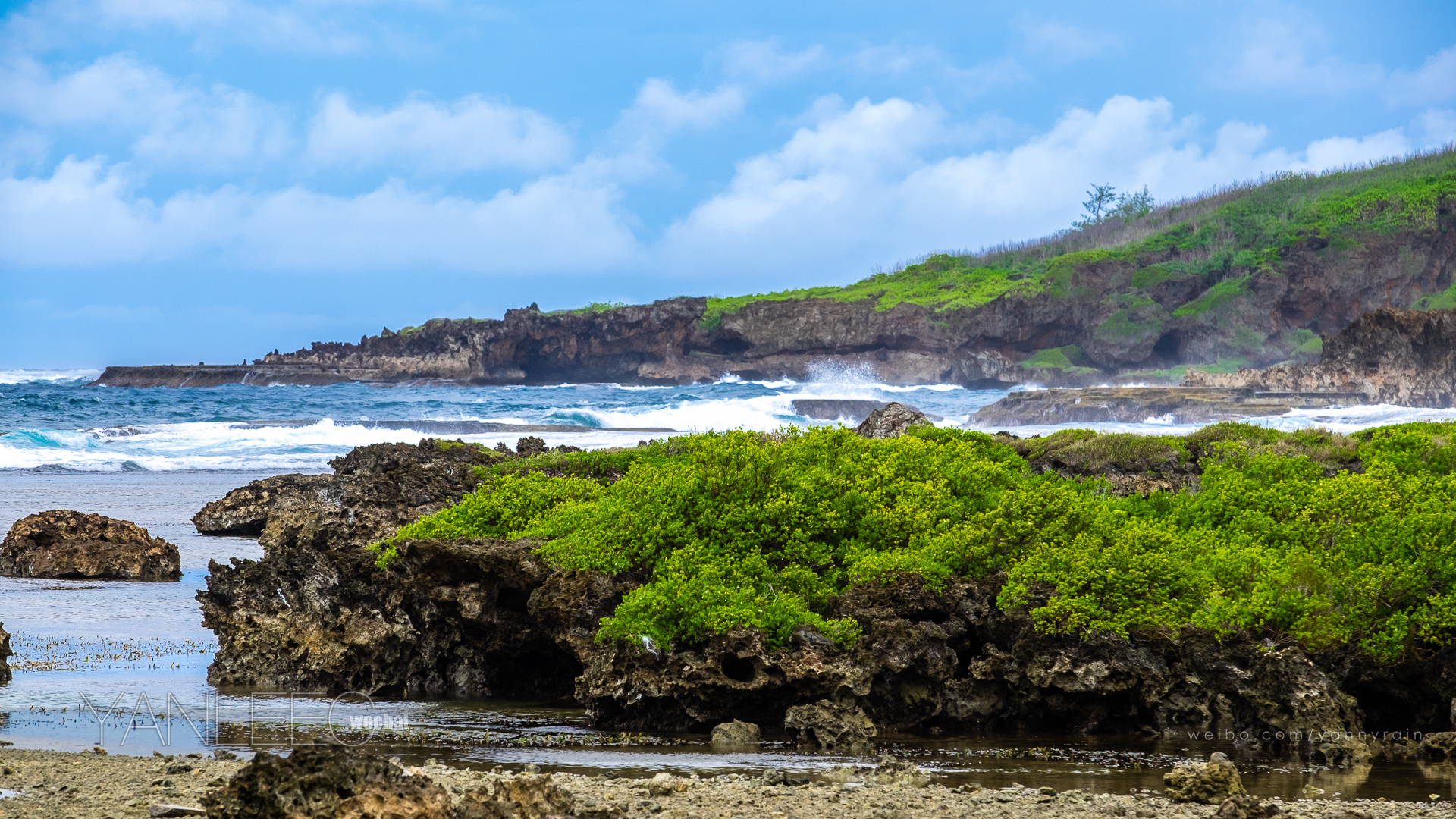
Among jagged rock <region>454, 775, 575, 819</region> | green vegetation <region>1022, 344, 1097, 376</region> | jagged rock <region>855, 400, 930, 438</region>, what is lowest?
jagged rock <region>454, 775, 575, 819</region>

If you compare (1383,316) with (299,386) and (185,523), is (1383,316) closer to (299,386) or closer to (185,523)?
(185,523)

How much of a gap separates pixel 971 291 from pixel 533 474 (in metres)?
119

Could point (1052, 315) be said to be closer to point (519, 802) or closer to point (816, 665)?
point (816, 665)

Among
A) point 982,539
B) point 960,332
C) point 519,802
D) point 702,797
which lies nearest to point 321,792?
point 519,802

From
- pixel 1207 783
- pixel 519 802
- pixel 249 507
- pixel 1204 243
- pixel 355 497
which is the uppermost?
pixel 1204 243

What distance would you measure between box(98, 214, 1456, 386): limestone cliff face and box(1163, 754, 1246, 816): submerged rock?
375 ft

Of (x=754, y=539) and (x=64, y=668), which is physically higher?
(x=754, y=539)

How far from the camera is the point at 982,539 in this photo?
10.7m

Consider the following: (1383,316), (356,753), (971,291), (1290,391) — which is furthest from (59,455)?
(971,291)

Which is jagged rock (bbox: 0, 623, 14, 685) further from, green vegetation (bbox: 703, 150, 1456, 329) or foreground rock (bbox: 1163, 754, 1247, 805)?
green vegetation (bbox: 703, 150, 1456, 329)

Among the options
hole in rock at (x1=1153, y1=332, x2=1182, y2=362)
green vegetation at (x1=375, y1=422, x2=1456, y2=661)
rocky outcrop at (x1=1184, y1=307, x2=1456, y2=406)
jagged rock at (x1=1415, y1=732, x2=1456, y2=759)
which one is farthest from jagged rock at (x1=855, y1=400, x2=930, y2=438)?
hole in rock at (x1=1153, y1=332, x2=1182, y2=362)

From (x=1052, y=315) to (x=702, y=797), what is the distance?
12001 centimetres

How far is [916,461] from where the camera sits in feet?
41.0

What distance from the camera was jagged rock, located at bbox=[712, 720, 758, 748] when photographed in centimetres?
936
